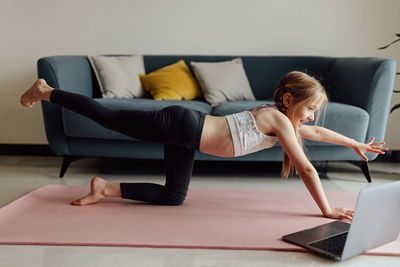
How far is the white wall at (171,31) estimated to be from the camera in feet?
11.1

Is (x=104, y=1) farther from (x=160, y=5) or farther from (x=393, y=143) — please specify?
(x=393, y=143)

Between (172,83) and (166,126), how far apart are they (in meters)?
1.28

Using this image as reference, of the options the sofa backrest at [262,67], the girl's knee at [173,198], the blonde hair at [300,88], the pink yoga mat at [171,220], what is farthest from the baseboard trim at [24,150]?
the blonde hair at [300,88]

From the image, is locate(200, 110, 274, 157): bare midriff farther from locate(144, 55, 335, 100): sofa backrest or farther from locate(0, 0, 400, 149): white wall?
locate(0, 0, 400, 149): white wall

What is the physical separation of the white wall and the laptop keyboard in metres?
2.09

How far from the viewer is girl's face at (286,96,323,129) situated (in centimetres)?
179

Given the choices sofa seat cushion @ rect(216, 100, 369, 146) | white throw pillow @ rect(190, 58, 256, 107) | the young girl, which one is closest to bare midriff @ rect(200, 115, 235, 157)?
the young girl

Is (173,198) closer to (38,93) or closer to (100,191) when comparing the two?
(100,191)

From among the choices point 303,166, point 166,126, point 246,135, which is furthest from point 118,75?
point 303,166

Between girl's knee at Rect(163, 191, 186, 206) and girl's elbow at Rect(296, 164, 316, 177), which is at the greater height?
girl's elbow at Rect(296, 164, 316, 177)

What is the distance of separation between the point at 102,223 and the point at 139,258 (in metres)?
0.37

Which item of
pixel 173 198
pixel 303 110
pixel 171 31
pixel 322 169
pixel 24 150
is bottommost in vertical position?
pixel 24 150

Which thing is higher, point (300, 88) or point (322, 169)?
point (300, 88)

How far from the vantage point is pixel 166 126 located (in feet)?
5.96
